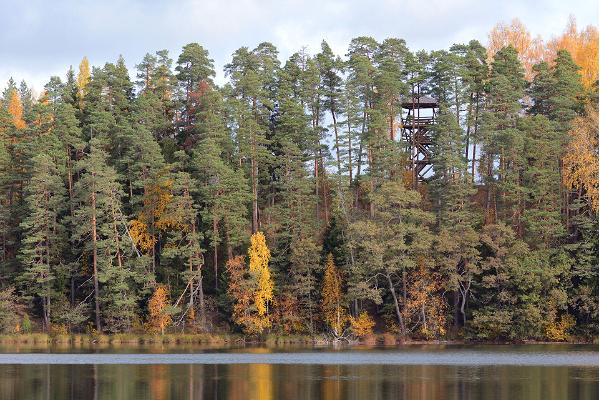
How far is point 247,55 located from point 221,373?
47133 mm

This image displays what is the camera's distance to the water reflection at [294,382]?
3588cm

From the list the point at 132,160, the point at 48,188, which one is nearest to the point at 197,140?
the point at 132,160

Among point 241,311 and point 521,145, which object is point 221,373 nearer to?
point 241,311

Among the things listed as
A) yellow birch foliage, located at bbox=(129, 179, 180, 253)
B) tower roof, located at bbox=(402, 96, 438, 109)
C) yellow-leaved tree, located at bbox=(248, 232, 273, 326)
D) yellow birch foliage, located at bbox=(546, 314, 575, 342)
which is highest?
tower roof, located at bbox=(402, 96, 438, 109)

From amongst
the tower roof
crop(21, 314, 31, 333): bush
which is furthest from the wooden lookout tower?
crop(21, 314, 31, 333): bush

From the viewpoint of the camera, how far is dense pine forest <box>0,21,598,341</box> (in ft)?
→ 228

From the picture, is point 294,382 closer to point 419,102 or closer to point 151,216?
point 151,216

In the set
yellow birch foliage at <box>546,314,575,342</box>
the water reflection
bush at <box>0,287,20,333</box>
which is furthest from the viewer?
bush at <box>0,287,20,333</box>

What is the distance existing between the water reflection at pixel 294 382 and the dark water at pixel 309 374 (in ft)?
0.12

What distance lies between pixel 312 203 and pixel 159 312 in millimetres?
14149

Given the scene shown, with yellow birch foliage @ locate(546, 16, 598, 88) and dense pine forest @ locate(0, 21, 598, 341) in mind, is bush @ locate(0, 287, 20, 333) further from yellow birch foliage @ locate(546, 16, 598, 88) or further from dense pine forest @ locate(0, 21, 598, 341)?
yellow birch foliage @ locate(546, 16, 598, 88)

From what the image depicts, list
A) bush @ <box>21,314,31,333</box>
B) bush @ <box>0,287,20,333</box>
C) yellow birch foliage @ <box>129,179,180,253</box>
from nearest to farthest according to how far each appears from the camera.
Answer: bush @ <box>0,287,20,333</box>, bush @ <box>21,314,31,333</box>, yellow birch foliage @ <box>129,179,180,253</box>

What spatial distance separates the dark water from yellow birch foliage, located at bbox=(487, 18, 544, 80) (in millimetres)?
40326

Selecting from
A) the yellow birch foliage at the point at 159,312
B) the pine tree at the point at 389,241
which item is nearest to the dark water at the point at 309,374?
the pine tree at the point at 389,241
